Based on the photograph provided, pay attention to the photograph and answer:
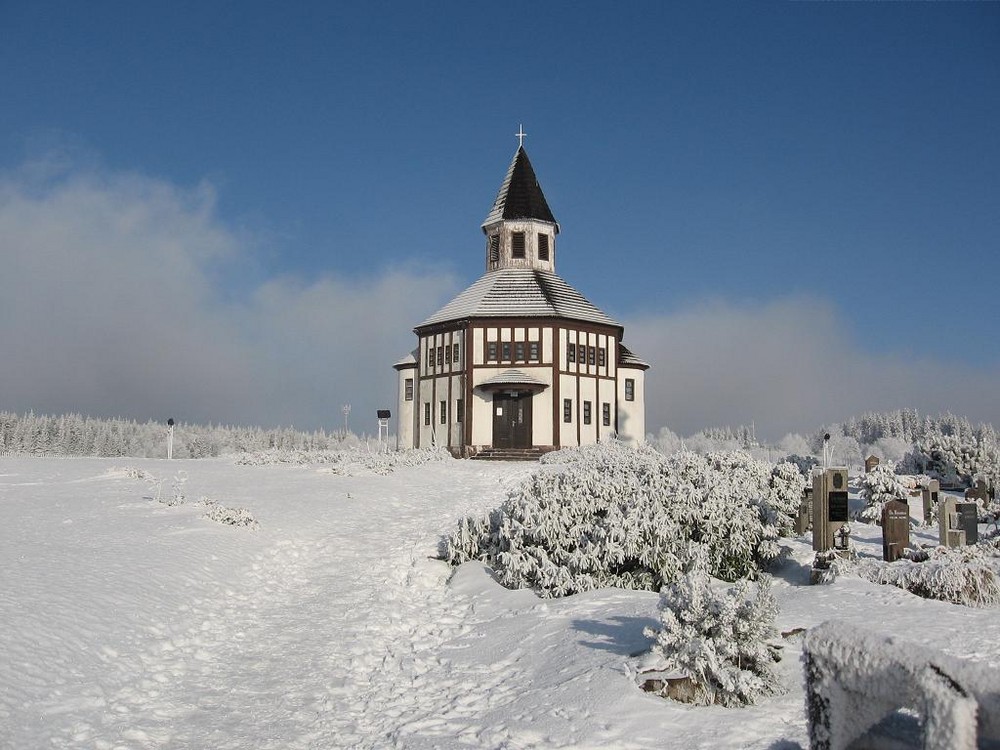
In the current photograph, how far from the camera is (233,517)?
1514cm

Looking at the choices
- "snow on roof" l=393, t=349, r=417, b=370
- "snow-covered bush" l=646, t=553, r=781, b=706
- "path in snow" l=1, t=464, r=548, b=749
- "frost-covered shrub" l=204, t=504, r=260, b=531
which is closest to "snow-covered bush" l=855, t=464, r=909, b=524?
"path in snow" l=1, t=464, r=548, b=749

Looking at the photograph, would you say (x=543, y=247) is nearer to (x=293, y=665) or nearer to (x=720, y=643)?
(x=293, y=665)

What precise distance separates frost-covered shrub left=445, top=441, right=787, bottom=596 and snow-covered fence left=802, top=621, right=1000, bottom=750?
6.94 metres

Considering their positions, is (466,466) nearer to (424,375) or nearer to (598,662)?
(424,375)

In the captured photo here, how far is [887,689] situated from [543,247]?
42.2 metres

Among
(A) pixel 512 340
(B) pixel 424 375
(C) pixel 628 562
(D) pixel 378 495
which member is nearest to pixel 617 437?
(A) pixel 512 340

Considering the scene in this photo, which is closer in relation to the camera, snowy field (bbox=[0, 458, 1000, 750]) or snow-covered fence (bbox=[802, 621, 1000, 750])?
snow-covered fence (bbox=[802, 621, 1000, 750])

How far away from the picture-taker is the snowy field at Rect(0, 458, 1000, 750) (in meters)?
6.49

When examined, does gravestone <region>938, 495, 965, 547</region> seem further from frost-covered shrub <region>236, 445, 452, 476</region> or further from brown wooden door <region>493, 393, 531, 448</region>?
brown wooden door <region>493, 393, 531, 448</region>

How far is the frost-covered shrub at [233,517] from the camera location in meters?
15.1

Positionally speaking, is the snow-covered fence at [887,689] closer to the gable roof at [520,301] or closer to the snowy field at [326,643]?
the snowy field at [326,643]

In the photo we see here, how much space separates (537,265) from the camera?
147 feet

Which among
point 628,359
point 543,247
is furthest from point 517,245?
point 628,359

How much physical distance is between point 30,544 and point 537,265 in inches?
1392
